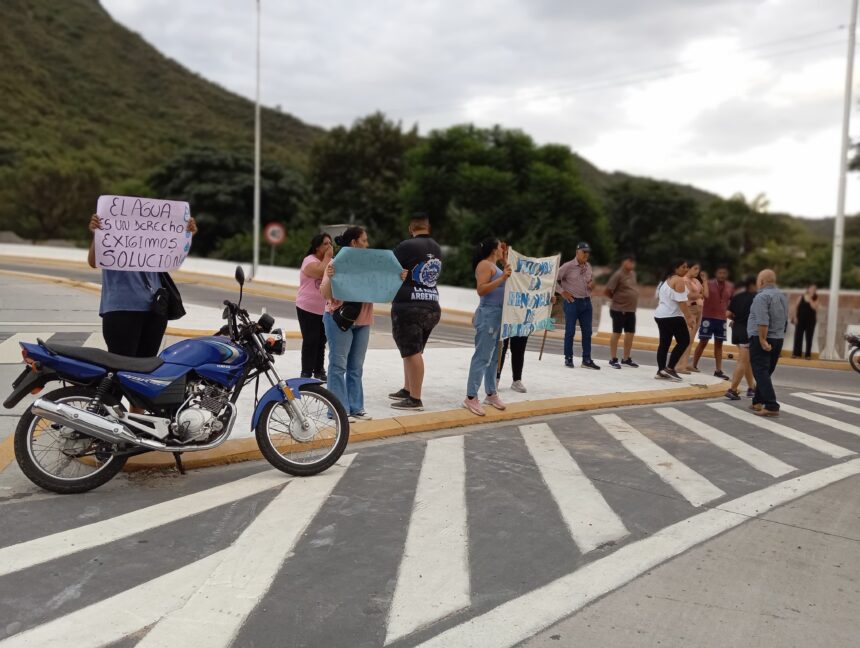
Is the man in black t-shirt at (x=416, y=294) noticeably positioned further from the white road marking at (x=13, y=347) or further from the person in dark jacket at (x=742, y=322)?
the person in dark jacket at (x=742, y=322)

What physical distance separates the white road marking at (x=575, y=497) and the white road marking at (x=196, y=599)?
168 centimetres

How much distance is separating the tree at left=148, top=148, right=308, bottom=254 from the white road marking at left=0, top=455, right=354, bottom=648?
4725cm

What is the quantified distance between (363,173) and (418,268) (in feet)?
154

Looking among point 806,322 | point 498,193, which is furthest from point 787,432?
point 498,193

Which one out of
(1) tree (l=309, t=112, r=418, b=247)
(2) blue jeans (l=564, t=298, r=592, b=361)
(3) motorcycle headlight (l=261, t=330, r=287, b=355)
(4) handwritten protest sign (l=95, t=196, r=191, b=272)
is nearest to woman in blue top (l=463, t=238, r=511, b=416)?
(3) motorcycle headlight (l=261, t=330, r=287, b=355)

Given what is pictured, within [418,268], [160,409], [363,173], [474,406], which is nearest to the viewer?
[160,409]

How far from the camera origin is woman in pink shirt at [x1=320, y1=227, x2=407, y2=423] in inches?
274

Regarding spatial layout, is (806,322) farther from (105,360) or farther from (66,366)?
(66,366)

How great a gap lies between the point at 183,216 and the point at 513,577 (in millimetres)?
4201

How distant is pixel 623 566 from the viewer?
4.31 metres

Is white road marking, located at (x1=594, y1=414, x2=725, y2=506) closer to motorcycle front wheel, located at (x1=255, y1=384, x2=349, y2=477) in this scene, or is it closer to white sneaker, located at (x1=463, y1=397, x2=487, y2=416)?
white sneaker, located at (x1=463, y1=397, x2=487, y2=416)

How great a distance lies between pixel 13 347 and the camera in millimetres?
10391

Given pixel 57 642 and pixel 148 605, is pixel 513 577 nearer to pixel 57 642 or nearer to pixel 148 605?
pixel 148 605

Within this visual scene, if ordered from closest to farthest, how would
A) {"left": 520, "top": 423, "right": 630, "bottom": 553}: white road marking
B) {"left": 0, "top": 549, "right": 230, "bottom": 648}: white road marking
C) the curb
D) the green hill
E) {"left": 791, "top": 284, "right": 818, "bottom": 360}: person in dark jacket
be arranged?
{"left": 0, "top": 549, "right": 230, "bottom": 648}: white road marking, {"left": 520, "top": 423, "right": 630, "bottom": 553}: white road marking, the curb, {"left": 791, "top": 284, "right": 818, "bottom": 360}: person in dark jacket, the green hill
